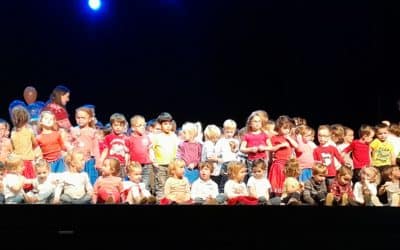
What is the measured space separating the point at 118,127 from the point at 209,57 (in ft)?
12.1

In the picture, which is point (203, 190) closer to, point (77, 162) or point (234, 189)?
point (234, 189)

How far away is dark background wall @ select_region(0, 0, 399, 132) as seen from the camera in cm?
1085

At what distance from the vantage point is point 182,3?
1112cm

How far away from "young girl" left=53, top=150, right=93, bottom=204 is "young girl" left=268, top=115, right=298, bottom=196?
71.7 inches

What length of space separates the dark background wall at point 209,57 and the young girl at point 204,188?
3.78m

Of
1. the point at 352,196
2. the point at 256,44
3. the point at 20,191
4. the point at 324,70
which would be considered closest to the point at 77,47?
the point at 256,44

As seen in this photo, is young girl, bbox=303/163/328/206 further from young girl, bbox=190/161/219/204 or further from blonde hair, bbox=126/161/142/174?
blonde hair, bbox=126/161/142/174

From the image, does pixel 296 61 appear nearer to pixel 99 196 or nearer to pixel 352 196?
pixel 352 196

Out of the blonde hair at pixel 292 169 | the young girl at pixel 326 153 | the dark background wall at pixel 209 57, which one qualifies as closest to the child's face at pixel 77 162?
the blonde hair at pixel 292 169

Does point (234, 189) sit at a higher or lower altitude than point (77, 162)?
lower

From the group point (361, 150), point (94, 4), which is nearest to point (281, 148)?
point (361, 150)

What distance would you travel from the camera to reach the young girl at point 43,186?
6961 millimetres

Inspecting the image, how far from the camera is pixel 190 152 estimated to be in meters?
8.05
